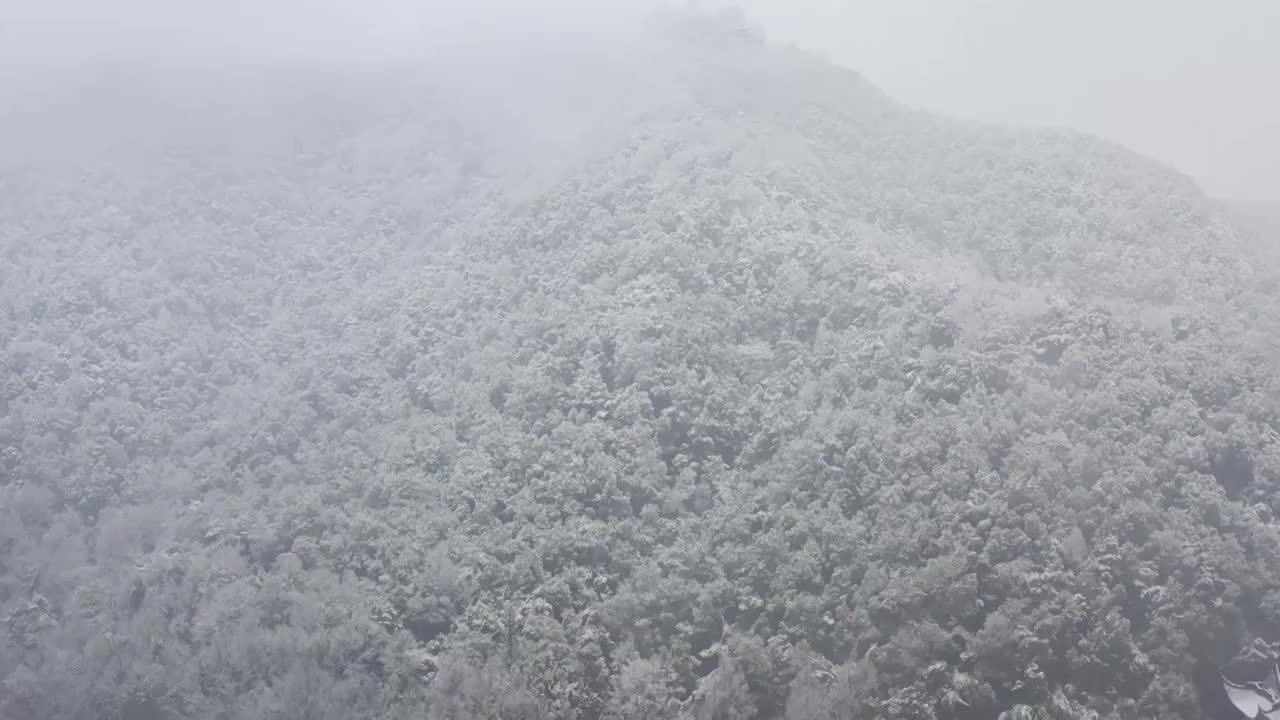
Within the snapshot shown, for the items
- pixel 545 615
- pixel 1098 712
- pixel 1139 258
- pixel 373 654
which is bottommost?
pixel 373 654

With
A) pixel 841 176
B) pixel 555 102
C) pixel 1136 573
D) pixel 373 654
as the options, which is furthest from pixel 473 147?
pixel 1136 573

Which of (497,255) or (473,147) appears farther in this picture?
(473,147)

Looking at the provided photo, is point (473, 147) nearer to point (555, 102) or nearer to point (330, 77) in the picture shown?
point (555, 102)

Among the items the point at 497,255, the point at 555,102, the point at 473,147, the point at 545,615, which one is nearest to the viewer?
the point at 545,615

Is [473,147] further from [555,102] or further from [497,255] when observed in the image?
[497,255]

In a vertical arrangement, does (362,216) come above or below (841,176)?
below

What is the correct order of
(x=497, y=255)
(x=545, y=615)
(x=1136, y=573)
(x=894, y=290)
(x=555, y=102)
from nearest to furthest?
(x=1136, y=573)
(x=545, y=615)
(x=894, y=290)
(x=497, y=255)
(x=555, y=102)
